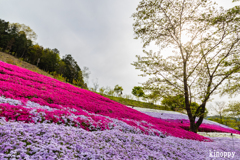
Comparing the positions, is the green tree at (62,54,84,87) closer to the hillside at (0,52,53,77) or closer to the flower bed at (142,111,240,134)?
the hillside at (0,52,53,77)

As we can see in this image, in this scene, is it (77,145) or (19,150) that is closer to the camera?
(19,150)

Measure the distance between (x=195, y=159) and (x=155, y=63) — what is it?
9370 millimetres

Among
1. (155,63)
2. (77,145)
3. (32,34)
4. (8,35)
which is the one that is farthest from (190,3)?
(32,34)

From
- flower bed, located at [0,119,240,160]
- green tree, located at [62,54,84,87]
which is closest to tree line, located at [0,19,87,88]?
green tree, located at [62,54,84,87]

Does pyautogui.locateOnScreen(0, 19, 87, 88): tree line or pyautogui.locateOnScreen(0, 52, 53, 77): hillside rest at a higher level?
pyautogui.locateOnScreen(0, 19, 87, 88): tree line

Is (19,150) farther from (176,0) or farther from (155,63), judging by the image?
(176,0)

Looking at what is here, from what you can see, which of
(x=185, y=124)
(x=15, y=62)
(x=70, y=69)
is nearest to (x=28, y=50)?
(x=70, y=69)

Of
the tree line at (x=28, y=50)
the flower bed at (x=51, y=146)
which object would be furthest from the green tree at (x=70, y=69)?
the flower bed at (x=51, y=146)

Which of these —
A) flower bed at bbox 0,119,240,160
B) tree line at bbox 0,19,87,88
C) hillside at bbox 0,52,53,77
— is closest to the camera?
flower bed at bbox 0,119,240,160

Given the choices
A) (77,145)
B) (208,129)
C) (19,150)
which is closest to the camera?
(19,150)

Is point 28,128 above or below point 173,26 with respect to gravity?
below

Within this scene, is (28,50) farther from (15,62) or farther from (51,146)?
(51,146)

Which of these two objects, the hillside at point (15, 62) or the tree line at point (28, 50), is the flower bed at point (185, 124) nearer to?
the hillside at point (15, 62)

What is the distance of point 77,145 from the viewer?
11.2 ft
